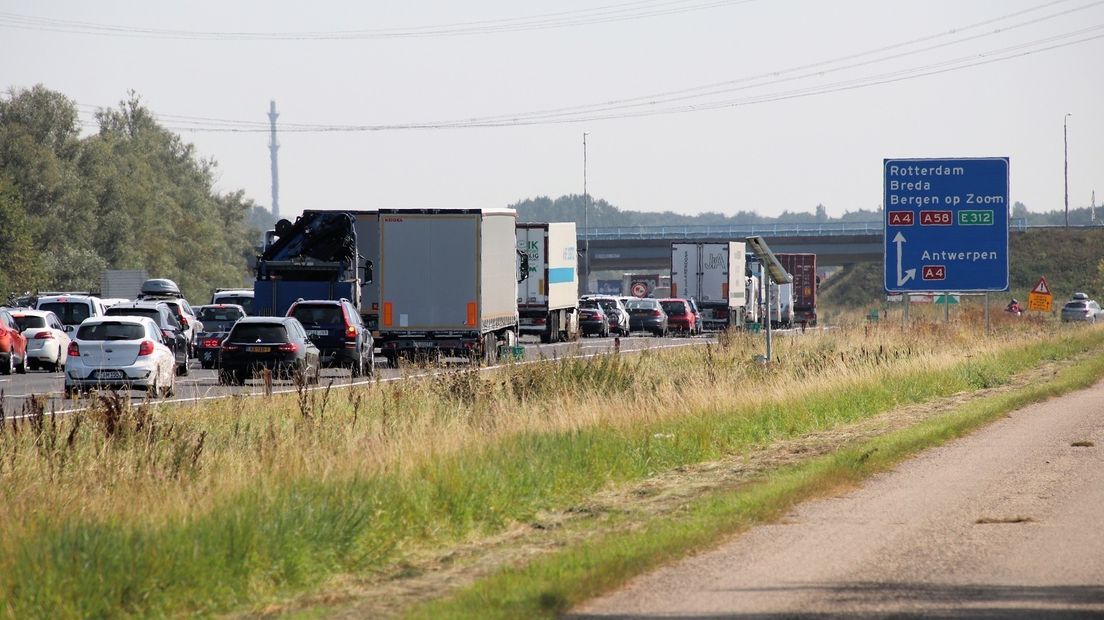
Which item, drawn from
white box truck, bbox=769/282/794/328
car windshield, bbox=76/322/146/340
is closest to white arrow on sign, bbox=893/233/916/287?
car windshield, bbox=76/322/146/340

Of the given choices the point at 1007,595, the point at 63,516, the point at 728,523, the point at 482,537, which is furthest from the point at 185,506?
the point at 1007,595

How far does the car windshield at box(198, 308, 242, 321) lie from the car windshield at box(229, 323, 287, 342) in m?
11.8

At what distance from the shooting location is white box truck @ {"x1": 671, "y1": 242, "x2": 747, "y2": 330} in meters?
67.1

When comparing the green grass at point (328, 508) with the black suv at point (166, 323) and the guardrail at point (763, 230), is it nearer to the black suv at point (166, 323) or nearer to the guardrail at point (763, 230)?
the black suv at point (166, 323)

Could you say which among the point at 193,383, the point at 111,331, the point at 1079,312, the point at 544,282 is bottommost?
the point at 1079,312

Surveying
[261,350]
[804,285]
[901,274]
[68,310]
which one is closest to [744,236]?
[804,285]

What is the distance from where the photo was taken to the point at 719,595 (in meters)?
9.09

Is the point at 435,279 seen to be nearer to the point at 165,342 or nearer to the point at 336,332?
the point at 336,332

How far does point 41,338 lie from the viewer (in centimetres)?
3709

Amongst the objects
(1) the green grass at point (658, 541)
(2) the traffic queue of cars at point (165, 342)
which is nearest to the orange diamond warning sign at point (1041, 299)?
(2) the traffic queue of cars at point (165, 342)

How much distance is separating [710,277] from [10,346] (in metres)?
37.5

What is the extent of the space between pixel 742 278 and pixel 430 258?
115ft

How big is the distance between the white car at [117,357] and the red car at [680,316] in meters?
36.3

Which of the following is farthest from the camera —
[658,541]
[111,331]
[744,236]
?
[744,236]
